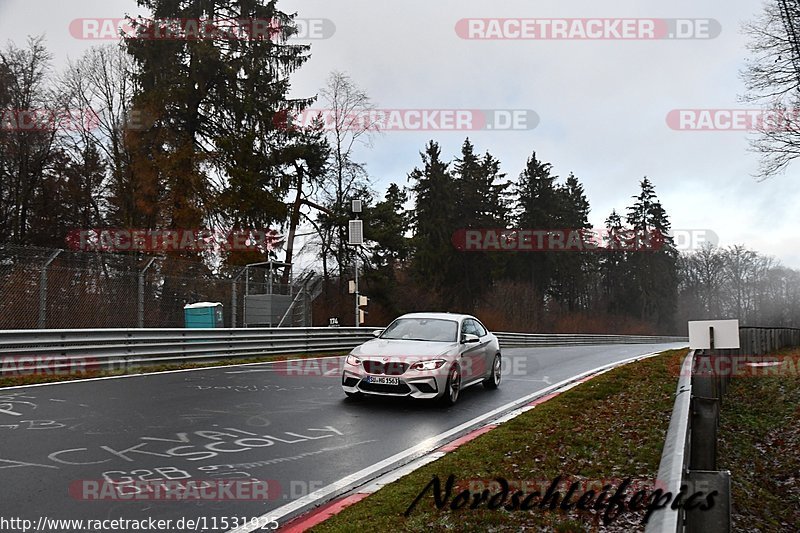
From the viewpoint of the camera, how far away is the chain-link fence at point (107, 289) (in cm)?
1396

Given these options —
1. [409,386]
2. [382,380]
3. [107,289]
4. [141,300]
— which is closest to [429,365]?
[409,386]

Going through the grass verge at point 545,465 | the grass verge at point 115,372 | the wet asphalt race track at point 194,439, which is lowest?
the grass verge at point 545,465

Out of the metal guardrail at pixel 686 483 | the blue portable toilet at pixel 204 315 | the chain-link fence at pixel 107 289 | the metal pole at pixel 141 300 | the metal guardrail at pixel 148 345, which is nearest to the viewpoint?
the metal guardrail at pixel 686 483

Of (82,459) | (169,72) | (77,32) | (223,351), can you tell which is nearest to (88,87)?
(169,72)

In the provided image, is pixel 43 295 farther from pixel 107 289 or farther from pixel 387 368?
pixel 387 368

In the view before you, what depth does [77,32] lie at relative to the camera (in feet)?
69.3

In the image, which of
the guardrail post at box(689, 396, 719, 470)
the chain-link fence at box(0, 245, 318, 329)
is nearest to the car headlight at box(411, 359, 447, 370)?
the guardrail post at box(689, 396, 719, 470)

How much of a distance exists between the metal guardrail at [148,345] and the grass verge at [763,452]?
11.3 meters

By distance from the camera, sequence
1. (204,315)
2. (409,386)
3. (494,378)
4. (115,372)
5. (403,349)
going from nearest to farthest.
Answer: (409,386)
(403,349)
(494,378)
(115,372)
(204,315)

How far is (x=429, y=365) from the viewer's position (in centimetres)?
1020

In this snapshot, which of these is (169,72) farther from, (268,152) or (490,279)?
(490,279)

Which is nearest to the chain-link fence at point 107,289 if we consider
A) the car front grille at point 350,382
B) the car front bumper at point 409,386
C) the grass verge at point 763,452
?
the car front grille at point 350,382

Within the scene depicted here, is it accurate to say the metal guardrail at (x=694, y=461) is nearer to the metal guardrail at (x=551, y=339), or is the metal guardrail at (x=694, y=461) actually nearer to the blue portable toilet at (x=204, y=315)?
the blue portable toilet at (x=204, y=315)

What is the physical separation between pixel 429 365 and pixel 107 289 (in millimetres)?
9194
